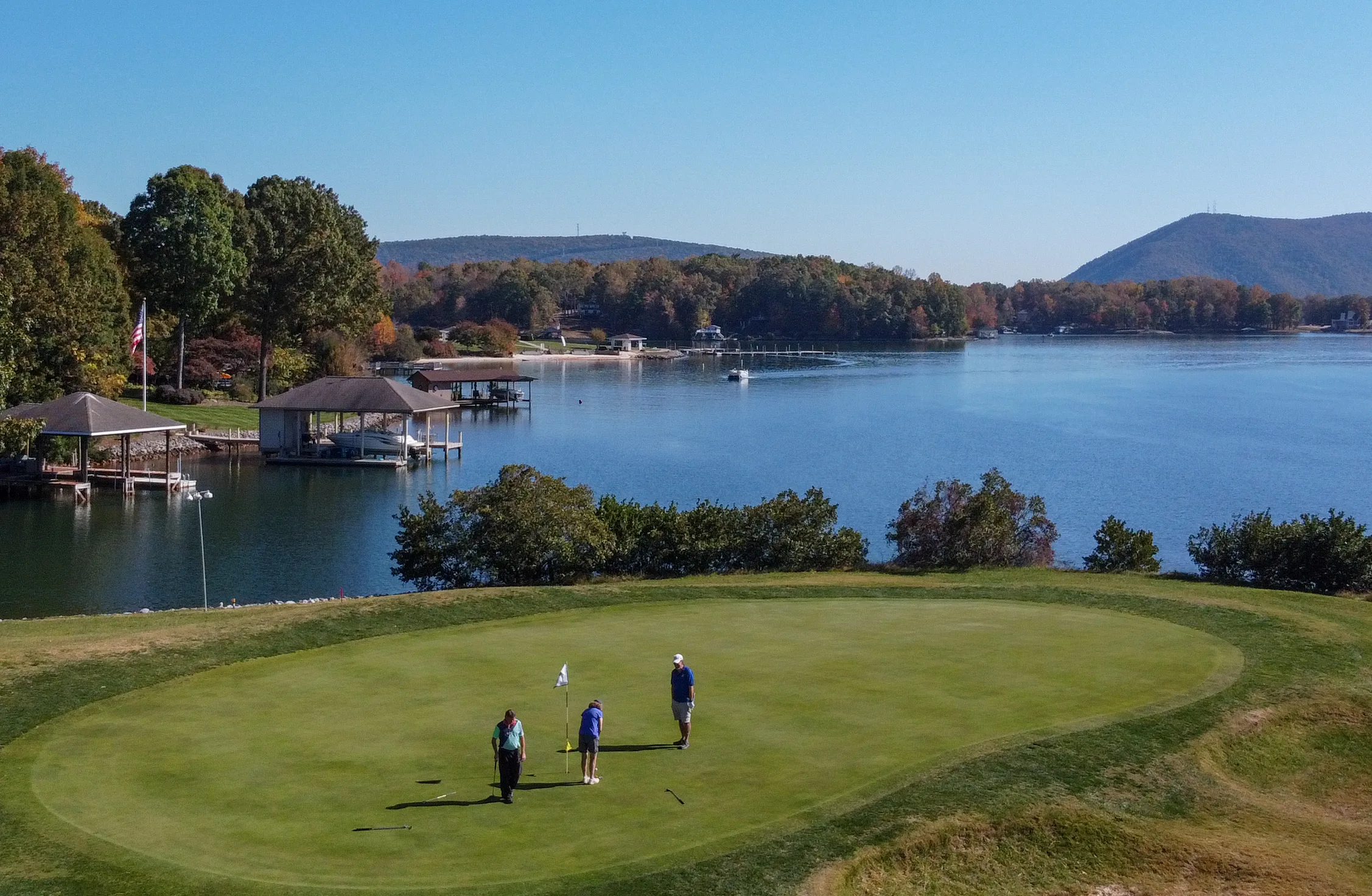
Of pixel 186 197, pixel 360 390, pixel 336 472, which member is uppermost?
pixel 186 197

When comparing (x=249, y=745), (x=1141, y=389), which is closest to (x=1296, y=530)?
(x=249, y=745)

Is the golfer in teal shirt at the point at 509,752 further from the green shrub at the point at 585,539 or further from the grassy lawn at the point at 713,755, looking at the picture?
the green shrub at the point at 585,539

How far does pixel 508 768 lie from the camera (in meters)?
15.8

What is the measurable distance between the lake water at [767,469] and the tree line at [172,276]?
9630 mm

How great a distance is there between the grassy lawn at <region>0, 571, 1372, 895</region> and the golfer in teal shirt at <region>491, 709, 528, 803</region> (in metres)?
0.33

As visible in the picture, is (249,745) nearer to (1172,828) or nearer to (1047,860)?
(1047,860)

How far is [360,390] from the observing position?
235 ft

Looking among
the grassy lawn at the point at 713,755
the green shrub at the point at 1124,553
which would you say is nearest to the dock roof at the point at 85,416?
the grassy lawn at the point at 713,755

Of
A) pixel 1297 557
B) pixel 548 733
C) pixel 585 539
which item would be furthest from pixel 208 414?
pixel 548 733

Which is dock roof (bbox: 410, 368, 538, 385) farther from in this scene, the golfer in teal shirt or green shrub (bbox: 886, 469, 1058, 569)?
the golfer in teal shirt

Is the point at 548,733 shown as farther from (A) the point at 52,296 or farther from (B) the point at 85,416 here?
(A) the point at 52,296

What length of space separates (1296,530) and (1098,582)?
619 cm

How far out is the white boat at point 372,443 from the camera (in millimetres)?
73500

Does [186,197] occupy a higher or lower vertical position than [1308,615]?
higher
